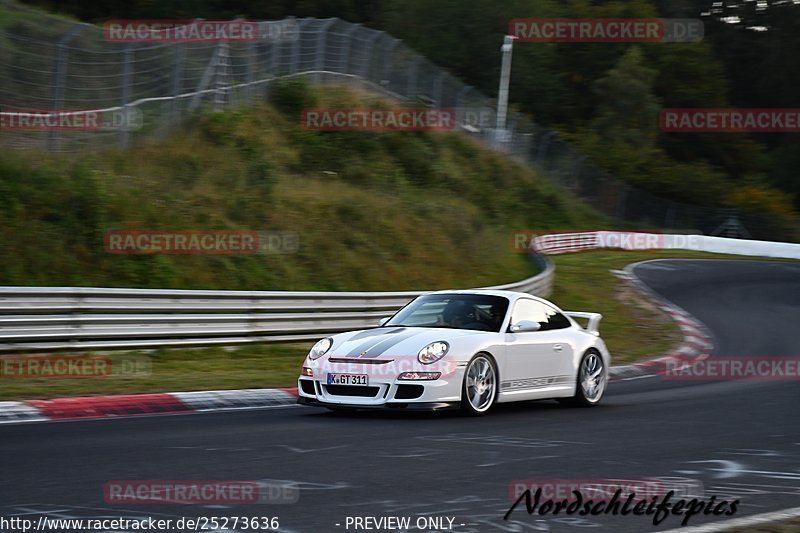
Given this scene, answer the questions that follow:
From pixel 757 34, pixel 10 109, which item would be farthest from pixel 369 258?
pixel 757 34

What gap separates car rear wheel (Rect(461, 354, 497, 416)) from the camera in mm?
10055

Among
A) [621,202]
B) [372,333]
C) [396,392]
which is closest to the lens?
[396,392]

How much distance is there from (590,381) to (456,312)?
1.89 meters

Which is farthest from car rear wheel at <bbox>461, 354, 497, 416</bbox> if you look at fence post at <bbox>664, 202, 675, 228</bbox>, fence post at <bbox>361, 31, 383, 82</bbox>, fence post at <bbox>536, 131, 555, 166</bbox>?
fence post at <bbox>664, 202, 675, 228</bbox>

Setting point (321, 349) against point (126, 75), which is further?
point (126, 75)

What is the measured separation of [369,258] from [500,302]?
495 inches

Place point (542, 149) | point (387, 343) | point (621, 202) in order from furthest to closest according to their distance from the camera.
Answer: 1. point (621, 202)
2. point (542, 149)
3. point (387, 343)

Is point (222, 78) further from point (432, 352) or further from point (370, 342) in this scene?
point (432, 352)

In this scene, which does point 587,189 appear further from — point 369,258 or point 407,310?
point 407,310

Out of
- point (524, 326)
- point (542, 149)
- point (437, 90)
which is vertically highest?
point (437, 90)

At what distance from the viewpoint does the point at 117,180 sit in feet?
65.8

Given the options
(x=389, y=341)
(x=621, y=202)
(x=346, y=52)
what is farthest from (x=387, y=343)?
(x=621, y=202)

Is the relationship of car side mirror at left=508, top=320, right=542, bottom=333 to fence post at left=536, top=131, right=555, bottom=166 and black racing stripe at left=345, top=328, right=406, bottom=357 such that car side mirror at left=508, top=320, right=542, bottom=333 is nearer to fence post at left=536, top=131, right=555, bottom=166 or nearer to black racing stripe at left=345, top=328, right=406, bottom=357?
black racing stripe at left=345, top=328, right=406, bottom=357

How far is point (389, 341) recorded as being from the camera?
10.1 meters
